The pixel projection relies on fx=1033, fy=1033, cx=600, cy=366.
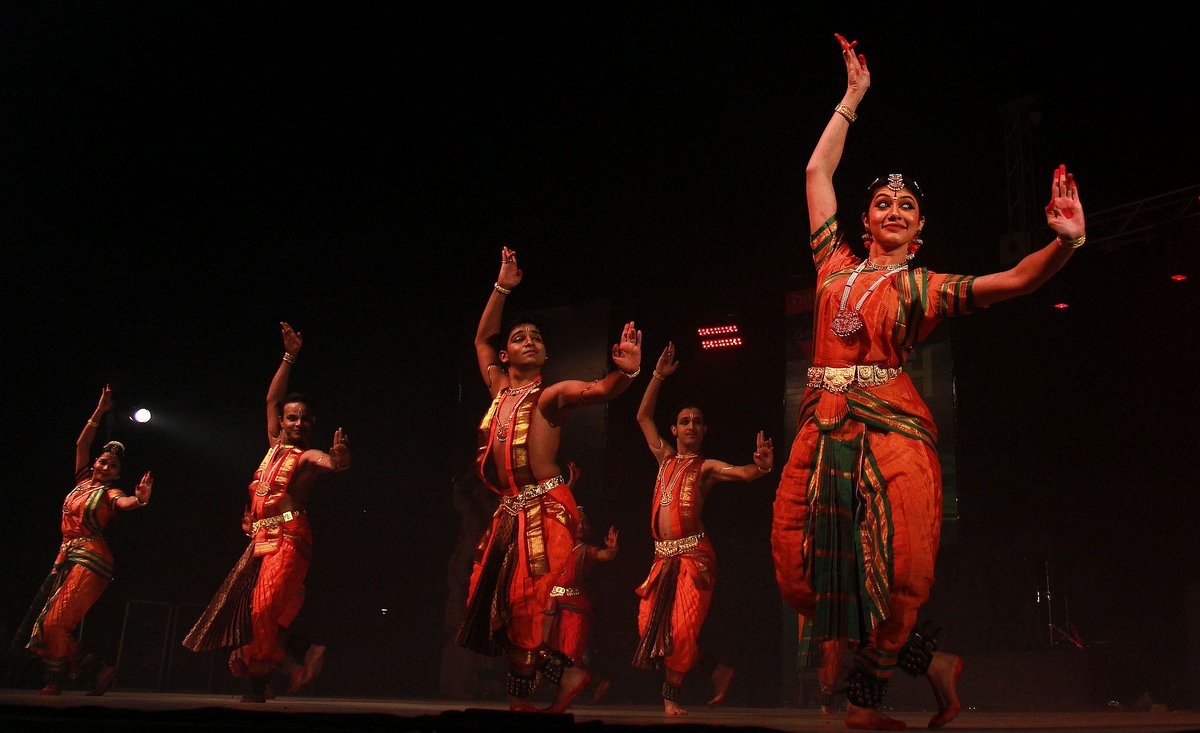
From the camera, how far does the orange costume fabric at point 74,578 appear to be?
6773 mm

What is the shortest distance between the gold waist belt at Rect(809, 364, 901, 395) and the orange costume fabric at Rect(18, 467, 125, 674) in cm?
558

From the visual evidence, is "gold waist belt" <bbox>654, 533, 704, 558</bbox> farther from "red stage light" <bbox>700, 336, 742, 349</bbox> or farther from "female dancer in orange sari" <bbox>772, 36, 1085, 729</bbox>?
"female dancer in orange sari" <bbox>772, 36, 1085, 729</bbox>

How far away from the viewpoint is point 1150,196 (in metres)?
6.50

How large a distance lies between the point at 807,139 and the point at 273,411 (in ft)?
12.3

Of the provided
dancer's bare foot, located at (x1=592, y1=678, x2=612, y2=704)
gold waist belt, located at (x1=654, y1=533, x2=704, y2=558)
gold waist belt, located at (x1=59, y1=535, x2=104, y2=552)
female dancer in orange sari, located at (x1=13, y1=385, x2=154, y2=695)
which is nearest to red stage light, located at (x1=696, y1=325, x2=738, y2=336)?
gold waist belt, located at (x1=654, y1=533, x2=704, y2=558)

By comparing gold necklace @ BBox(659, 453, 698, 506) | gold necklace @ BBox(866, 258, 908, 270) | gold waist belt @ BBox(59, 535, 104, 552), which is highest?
gold necklace @ BBox(866, 258, 908, 270)

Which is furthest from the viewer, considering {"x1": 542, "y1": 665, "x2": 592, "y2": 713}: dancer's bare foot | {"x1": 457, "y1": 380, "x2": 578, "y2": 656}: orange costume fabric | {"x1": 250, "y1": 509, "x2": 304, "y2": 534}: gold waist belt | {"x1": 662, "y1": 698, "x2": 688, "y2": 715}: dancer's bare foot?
{"x1": 250, "y1": 509, "x2": 304, "y2": 534}: gold waist belt

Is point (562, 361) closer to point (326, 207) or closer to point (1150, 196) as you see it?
point (326, 207)

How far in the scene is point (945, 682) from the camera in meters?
3.16

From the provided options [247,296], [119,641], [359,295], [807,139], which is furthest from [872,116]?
[119,641]

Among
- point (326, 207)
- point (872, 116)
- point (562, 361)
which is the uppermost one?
point (872, 116)

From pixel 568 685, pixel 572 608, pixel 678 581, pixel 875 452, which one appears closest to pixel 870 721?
pixel 875 452

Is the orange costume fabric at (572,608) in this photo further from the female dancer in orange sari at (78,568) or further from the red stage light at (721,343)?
the female dancer in orange sari at (78,568)

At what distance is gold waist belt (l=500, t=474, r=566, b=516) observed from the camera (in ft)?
14.5
